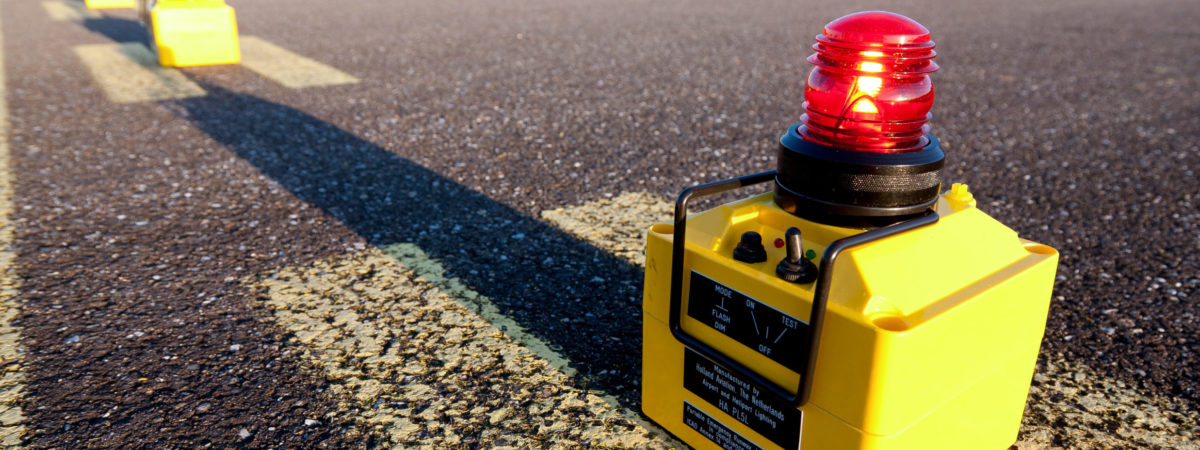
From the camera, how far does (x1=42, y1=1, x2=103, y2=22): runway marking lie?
392 inches

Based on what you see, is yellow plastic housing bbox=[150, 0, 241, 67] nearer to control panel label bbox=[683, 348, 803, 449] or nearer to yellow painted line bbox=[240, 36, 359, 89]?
Result: yellow painted line bbox=[240, 36, 359, 89]

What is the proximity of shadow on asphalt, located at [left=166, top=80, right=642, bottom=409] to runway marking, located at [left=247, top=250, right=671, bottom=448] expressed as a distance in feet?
0.40

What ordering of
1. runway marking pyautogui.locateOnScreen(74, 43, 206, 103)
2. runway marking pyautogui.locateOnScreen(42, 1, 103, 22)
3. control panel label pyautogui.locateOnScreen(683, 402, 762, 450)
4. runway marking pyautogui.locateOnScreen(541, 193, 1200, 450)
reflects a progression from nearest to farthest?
control panel label pyautogui.locateOnScreen(683, 402, 762, 450) → runway marking pyautogui.locateOnScreen(541, 193, 1200, 450) → runway marking pyautogui.locateOnScreen(74, 43, 206, 103) → runway marking pyautogui.locateOnScreen(42, 1, 103, 22)

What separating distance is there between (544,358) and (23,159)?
3.65m

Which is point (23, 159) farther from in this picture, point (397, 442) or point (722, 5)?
point (722, 5)

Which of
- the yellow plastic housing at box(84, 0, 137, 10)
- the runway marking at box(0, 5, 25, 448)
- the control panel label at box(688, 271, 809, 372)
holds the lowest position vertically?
the runway marking at box(0, 5, 25, 448)

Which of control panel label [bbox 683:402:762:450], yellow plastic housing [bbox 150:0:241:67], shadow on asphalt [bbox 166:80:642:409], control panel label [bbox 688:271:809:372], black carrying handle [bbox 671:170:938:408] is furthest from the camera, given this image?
yellow plastic housing [bbox 150:0:241:67]

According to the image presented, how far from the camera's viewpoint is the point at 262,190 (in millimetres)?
3906

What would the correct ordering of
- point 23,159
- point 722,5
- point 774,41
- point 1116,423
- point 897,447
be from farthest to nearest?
point 722,5
point 774,41
point 23,159
point 1116,423
point 897,447

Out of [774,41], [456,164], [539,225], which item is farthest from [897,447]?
[774,41]

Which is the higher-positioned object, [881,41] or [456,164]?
[881,41]

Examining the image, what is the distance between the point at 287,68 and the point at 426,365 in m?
5.27

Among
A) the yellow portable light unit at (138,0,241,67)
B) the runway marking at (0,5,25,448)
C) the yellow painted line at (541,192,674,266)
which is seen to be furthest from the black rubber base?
the yellow portable light unit at (138,0,241,67)

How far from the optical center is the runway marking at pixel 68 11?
9.95 meters
